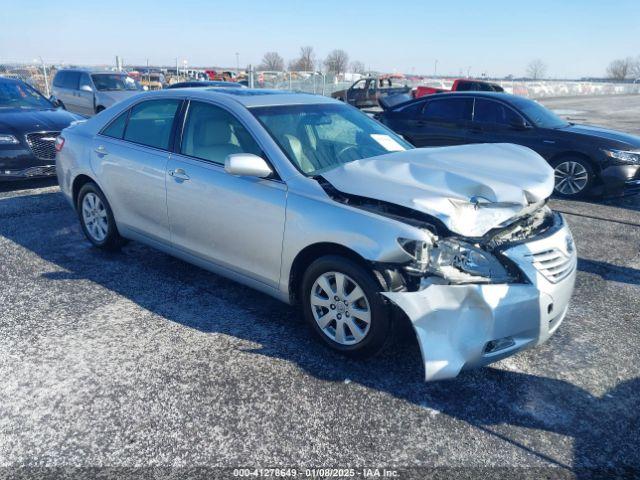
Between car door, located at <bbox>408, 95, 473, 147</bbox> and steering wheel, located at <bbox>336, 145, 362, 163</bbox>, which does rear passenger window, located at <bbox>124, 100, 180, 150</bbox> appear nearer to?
steering wheel, located at <bbox>336, 145, 362, 163</bbox>

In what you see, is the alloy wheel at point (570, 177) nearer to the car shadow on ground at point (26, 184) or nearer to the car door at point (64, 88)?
the car shadow on ground at point (26, 184)

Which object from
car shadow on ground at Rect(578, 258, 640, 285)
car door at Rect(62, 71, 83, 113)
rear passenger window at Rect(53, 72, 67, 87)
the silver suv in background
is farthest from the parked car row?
rear passenger window at Rect(53, 72, 67, 87)

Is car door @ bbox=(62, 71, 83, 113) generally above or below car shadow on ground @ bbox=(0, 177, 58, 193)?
above

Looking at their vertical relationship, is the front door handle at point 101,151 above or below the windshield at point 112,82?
below

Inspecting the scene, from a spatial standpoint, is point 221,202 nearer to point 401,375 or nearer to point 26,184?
point 401,375

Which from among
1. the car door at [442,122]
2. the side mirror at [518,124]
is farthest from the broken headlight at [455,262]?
the car door at [442,122]

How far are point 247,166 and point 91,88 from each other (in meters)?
12.4

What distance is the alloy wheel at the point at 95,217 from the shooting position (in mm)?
5004

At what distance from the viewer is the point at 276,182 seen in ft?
11.3

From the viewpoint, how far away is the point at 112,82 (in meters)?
14.7

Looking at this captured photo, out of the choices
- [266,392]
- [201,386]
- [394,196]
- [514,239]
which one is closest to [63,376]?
[201,386]

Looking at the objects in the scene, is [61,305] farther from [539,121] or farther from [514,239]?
[539,121]

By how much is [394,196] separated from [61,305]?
278 centimetres

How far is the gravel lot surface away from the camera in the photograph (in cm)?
252
